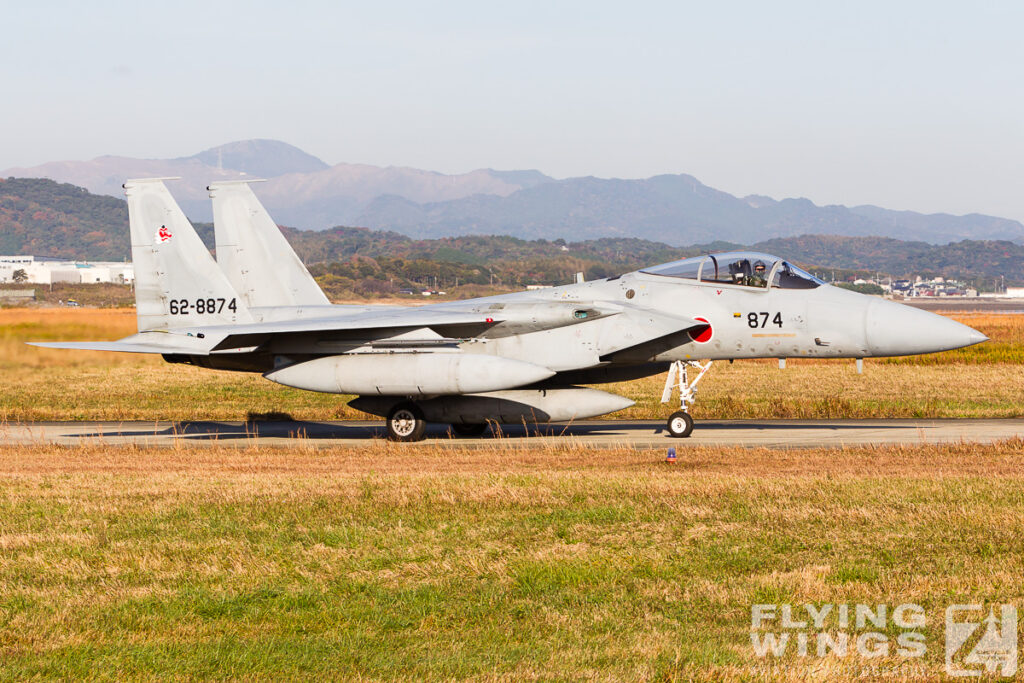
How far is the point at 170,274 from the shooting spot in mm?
20312

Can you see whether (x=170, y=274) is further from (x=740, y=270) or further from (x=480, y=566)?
(x=480, y=566)

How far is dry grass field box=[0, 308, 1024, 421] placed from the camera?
76.9 ft

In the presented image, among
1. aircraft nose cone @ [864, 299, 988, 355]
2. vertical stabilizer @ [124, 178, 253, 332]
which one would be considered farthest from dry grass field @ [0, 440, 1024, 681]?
vertical stabilizer @ [124, 178, 253, 332]

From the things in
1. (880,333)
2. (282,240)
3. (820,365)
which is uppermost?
(282,240)

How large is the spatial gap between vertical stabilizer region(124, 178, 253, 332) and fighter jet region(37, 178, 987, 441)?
0.03 metres

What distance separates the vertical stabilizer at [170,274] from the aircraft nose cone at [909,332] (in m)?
11.4

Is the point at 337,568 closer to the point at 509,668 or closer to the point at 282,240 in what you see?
the point at 509,668

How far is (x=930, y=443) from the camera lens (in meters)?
17.1

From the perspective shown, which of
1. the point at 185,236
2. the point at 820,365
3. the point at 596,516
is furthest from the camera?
the point at 820,365

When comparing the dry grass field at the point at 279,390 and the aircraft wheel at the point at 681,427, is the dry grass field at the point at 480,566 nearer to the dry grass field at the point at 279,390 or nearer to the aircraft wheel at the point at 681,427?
the aircraft wheel at the point at 681,427

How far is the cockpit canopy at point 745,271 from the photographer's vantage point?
1803 cm

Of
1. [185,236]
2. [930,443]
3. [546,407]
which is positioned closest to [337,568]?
[546,407]

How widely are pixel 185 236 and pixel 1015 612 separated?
1684 centimetres

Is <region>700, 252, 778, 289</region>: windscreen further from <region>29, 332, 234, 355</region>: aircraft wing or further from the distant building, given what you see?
the distant building
